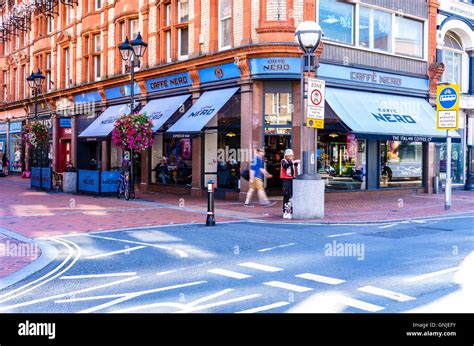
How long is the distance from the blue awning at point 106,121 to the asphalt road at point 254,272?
14443 mm

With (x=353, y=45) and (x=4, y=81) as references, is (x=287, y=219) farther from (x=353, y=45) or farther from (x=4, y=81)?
(x=4, y=81)

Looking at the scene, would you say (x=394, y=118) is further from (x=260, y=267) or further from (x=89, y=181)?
(x=260, y=267)

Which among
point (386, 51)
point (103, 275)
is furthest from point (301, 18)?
point (103, 275)

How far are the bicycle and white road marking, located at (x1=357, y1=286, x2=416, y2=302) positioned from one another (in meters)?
14.5

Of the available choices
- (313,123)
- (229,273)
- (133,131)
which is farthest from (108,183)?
(229,273)

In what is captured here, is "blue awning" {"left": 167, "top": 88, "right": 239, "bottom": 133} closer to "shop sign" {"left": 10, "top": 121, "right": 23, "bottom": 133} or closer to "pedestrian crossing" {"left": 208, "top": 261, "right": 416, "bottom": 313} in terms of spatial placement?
"pedestrian crossing" {"left": 208, "top": 261, "right": 416, "bottom": 313}

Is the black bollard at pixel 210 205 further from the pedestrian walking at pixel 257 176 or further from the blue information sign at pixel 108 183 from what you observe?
the blue information sign at pixel 108 183

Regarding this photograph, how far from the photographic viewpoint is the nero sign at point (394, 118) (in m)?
19.9

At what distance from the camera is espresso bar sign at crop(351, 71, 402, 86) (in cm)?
2017

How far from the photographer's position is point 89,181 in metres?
21.9

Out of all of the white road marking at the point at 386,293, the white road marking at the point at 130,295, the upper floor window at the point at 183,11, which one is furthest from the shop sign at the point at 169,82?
the white road marking at the point at 386,293

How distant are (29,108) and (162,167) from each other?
18.4 m

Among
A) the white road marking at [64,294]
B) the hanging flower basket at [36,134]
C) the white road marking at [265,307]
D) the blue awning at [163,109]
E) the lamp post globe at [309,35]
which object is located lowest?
the white road marking at [64,294]

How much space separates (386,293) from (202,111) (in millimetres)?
14212
